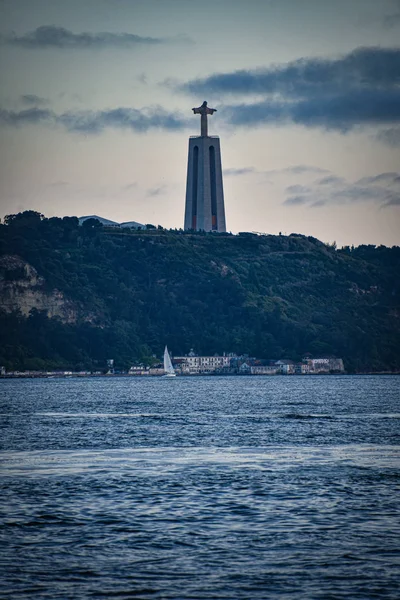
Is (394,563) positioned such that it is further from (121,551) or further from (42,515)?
(42,515)

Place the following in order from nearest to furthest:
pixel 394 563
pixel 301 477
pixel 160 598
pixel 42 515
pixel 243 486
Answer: pixel 160 598
pixel 394 563
pixel 42 515
pixel 243 486
pixel 301 477

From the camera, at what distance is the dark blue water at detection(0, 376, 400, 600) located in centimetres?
3306

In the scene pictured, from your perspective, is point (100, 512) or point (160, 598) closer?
point (160, 598)

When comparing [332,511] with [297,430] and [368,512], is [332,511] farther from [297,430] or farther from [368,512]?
[297,430]

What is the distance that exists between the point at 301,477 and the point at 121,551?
64.9ft

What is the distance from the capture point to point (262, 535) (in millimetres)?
39781

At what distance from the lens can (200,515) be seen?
44.1 meters

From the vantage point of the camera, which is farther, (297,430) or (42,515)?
(297,430)

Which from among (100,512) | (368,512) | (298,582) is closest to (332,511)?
(368,512)

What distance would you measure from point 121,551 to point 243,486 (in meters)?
15.5

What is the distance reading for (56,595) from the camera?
104 feet

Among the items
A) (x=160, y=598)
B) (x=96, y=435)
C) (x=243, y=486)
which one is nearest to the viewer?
(x=160, y=598)

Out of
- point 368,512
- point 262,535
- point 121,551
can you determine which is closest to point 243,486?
point 368,512

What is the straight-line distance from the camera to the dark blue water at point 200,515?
3306 centimetres
